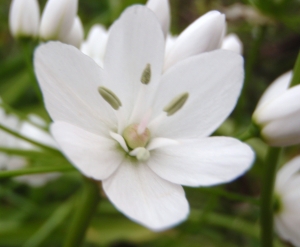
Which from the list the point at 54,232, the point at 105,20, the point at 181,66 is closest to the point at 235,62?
the point at 181,66

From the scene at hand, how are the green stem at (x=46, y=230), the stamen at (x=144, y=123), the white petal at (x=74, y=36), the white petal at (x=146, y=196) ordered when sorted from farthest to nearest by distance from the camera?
the green stem at (x=46, y=230), the white petal at (x=74, y=36), the stamen at (x=144, y=123), the white petal at (x=146, y=196)

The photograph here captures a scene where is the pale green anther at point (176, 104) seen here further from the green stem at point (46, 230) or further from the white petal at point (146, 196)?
the green stem at point (46, 230)

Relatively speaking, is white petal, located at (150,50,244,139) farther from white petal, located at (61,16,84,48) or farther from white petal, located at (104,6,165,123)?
white petal, located at (61,16,84,48)

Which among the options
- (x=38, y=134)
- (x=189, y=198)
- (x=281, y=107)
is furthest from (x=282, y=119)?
(x=189, y=198)

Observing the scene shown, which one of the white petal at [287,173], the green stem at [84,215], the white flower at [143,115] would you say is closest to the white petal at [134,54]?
the white flower at [143,115]

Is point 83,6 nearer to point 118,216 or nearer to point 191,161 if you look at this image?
point 118,216


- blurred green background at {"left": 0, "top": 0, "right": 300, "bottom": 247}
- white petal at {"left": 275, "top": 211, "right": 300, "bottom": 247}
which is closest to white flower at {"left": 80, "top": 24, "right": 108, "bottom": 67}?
blurred green background at {"left": 0, "top": 0, "right": 300, "bottom": 247}

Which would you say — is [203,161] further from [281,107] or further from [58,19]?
[58,19]
